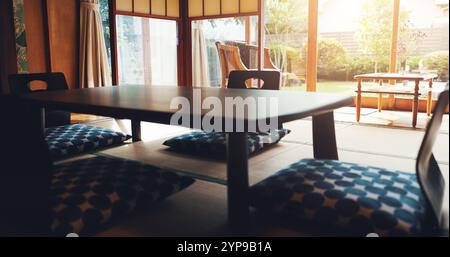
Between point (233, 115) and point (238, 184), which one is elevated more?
point (233, 115)

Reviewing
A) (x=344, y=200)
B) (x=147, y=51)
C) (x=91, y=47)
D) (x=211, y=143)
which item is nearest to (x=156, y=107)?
(x=344, y=200)

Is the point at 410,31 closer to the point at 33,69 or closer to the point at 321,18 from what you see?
the point at 321,18

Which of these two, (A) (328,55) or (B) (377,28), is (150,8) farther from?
(B) (377,28)

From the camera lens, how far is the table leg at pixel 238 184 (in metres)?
1.38

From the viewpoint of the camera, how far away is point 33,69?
5.05 meters

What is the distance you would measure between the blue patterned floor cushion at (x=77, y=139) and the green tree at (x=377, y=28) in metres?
4.10

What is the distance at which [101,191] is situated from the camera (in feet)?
5.18

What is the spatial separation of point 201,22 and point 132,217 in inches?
188

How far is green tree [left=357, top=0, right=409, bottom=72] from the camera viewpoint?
18.0ft

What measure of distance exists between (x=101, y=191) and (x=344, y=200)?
0.94 m

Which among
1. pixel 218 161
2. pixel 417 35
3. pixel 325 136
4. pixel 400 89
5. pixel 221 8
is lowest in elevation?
pixel 218 161

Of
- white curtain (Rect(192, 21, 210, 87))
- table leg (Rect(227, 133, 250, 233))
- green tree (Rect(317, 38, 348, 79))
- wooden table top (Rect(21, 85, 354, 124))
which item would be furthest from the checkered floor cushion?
green tree (Rect(317, 38, 348, 79))

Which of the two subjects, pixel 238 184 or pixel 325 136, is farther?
pixel 325 136

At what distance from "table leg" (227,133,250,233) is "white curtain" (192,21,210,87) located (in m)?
4.71
